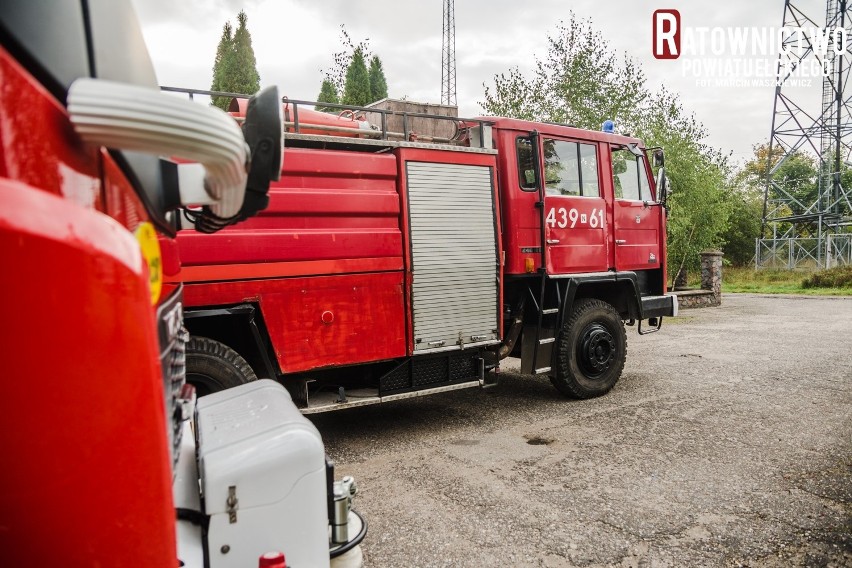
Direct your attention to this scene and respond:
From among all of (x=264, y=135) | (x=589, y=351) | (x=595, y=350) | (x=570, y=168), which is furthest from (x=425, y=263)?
(x=264, y=135)

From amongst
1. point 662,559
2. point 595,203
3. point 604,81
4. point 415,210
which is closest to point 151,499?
point 662,559

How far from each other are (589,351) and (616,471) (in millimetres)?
2055

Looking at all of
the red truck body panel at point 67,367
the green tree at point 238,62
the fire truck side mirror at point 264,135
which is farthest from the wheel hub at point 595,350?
the green tree at point 238,62

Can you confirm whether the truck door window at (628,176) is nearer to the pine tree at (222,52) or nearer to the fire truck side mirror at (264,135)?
the fire truck side mirror at (264,135)

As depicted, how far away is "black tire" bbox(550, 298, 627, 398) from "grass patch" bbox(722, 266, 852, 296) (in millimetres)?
16220

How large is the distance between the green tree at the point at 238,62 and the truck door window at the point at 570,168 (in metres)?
16.4

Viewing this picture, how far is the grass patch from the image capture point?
20375 mm

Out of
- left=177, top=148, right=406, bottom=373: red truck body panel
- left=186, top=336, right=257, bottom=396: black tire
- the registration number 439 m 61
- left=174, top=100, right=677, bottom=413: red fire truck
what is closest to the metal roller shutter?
left=174, top=100, right=677, bottom=413: red fire truck

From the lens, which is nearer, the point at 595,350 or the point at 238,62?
the point at 595,350

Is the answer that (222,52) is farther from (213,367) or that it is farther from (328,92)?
(213,367)

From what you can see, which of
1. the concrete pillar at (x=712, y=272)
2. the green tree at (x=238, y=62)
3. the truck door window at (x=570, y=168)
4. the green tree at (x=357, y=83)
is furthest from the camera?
the green tree at (x=238, y=62)

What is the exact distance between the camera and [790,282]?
23.3 meters

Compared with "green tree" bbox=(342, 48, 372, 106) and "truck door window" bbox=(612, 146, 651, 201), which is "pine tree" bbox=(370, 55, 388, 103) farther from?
"truck door window" bbox=(612, 146, 651, 201)

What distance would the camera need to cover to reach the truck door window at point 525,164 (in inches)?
225
